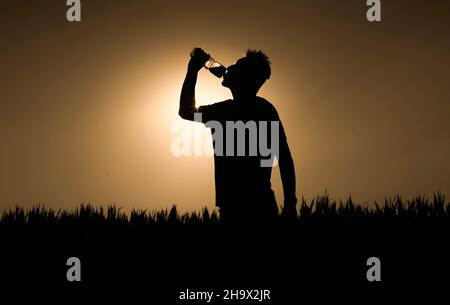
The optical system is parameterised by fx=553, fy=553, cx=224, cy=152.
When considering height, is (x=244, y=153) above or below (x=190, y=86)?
below

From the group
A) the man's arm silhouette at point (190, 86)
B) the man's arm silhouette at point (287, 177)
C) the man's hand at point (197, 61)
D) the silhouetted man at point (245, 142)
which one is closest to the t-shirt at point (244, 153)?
the silhouetted man at point (245, 142)

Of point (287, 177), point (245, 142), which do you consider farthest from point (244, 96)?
point (287, 177)

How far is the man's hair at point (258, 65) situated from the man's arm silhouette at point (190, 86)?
0.32 metres

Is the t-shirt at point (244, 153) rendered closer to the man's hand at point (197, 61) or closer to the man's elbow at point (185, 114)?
the man's elbow at point (185, 114)

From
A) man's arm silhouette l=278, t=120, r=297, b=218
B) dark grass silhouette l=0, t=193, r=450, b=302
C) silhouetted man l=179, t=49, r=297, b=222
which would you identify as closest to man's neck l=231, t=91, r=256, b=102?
silhouetted man l=179, t=49, r=297, b=222

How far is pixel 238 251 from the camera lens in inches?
167

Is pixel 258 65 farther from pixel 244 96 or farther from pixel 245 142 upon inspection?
pixel 245 142

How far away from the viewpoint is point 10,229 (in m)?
6.90

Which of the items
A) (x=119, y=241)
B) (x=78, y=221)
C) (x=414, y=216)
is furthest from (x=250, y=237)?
(x=78, y=221)

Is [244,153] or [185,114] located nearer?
[244,153]

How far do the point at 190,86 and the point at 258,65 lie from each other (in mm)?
527
